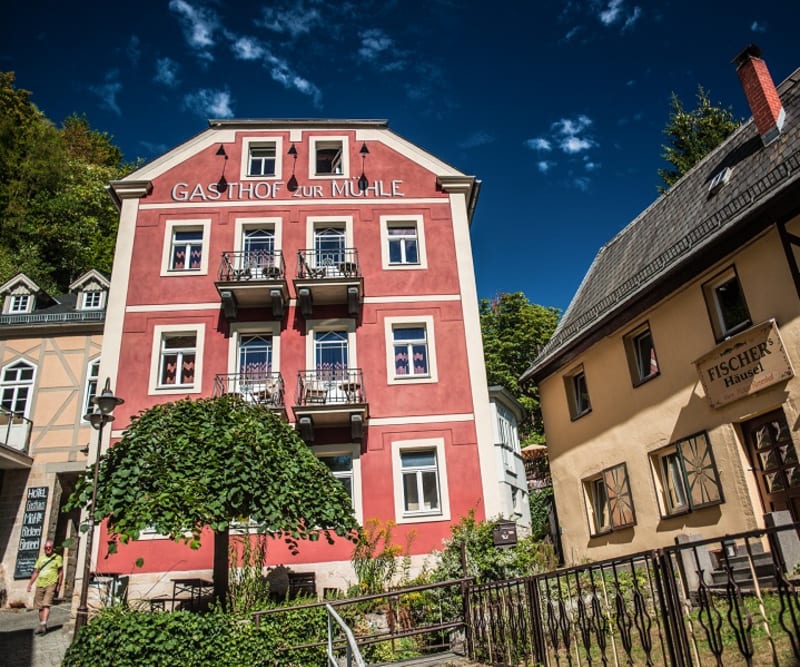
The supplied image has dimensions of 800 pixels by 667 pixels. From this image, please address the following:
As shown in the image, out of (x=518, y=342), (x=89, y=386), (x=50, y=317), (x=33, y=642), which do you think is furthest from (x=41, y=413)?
(x=518, y=342)

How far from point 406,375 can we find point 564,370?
450 centimetres

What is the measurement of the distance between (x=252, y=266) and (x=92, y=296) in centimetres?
835

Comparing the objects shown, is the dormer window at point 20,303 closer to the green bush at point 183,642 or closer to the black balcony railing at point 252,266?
the black balcony railing at point 252,266

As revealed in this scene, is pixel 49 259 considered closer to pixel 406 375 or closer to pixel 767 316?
pixel 406 375

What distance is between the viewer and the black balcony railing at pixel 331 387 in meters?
17.0

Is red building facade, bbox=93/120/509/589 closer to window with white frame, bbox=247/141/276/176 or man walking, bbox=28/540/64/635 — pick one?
window with white frame, bbox=247/141/276/176

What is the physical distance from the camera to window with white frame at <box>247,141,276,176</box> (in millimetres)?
20984

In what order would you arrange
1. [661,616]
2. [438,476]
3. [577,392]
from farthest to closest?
[577,392], [438,476], [661,616]

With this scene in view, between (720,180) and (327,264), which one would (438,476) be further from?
(720,180)

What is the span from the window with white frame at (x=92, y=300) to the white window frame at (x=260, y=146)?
750cm

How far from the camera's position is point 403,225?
20.2m

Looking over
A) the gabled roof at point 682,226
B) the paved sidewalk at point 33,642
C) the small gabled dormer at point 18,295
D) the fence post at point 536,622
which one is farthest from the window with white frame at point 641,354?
the small gabled dormer at point 18,295

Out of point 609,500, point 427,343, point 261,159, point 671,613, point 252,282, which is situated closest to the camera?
point 671,613

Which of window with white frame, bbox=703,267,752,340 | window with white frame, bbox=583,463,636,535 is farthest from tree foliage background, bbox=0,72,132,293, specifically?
window with white frame, bbox=703,267,752,340
